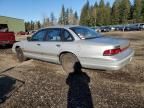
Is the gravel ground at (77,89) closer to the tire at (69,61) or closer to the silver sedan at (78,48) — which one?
the tire at (69,61)

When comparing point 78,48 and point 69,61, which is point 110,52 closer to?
point 78,48

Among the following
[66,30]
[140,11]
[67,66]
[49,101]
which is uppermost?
[140,11]

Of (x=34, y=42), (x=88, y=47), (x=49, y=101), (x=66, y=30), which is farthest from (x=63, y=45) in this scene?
(x=49, y=101)

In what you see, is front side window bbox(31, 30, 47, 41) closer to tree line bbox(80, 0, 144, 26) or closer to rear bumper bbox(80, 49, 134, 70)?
rear bumper bbox(80, 49, 134, 70)

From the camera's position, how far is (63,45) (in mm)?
6336

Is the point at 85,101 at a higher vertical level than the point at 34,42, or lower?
lower

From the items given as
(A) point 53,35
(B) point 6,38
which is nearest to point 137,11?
(B) point 6,38

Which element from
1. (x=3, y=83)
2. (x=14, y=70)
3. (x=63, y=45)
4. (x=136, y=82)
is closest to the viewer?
(x=136, y=82)

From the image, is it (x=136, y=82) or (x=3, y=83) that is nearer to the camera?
(x=136, y=82)

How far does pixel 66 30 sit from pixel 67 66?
119 centimetres

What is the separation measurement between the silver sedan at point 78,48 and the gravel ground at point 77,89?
0.46m

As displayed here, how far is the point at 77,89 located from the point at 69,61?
1482 millimetres

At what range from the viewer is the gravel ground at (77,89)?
429 centimetres

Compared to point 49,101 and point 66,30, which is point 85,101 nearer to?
point 49,101
